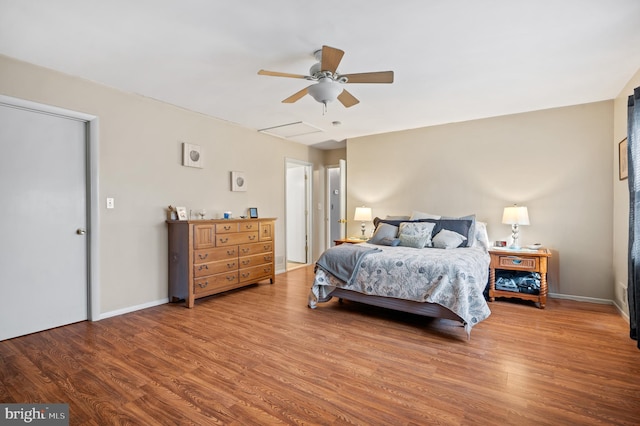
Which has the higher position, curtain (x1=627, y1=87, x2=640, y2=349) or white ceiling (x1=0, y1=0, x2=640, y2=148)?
white ceiling (x1=0, y1=0, x2=640, y2=148)

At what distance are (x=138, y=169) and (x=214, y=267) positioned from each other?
1.45m

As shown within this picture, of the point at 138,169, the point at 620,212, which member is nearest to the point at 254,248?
the point at 138,169

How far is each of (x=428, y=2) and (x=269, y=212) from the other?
13.3 ft

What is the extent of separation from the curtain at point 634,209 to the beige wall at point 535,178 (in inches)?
64.9

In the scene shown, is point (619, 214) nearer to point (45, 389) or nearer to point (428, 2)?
point (428, 2)

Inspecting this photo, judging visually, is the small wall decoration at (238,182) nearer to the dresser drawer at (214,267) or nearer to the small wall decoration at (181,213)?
the small wall decoration at (181,213)

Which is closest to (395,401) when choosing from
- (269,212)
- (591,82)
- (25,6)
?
(25,6)

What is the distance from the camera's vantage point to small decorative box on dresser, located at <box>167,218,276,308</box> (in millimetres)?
3777

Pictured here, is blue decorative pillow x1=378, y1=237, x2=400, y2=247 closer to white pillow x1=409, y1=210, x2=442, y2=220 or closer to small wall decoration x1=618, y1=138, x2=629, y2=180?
white pillow x1=409, y1=210, x2=442, y2=220

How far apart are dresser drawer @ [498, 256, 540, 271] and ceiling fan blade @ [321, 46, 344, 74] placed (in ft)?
10.1

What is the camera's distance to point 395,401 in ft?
6.29

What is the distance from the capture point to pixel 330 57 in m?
2.27

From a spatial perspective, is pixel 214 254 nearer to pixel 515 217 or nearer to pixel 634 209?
pixel 515 217

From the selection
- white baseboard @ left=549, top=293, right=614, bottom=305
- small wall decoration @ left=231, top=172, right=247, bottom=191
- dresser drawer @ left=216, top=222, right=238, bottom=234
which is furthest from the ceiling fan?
white baseboard @ left=549, top=293, right=614, bottom=305
